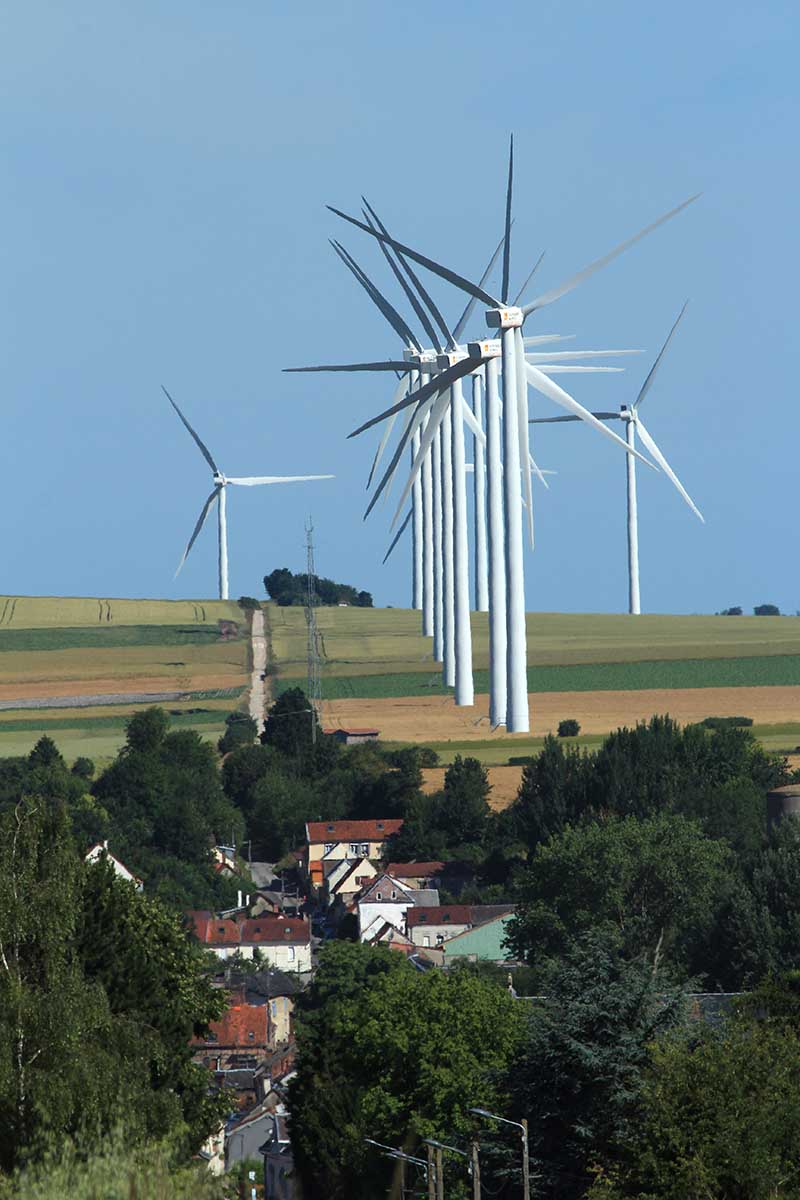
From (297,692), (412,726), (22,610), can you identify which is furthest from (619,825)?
(22,610)

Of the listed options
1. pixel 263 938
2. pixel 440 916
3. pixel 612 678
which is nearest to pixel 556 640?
pixel 612 678

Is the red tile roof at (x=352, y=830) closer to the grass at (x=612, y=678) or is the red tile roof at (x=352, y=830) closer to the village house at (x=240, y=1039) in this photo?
the grass at (x=612, y=678)

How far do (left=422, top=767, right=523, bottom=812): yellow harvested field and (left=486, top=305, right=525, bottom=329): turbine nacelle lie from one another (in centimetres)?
2877

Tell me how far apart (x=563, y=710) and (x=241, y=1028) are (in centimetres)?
4940

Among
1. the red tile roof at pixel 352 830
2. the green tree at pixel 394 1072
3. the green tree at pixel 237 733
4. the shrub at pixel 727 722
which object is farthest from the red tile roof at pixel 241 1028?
the green tree at pixel 237 733

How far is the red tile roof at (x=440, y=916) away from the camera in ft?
390

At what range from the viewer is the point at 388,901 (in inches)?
4899

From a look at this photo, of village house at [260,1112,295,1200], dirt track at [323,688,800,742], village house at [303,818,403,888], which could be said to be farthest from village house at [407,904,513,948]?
village house at [260,1112,295,1200]

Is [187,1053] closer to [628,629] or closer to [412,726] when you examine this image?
[412,726]

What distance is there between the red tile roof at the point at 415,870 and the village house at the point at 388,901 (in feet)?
9.09

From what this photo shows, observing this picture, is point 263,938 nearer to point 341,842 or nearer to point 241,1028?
point 241,1028

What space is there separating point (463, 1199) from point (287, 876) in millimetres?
91057

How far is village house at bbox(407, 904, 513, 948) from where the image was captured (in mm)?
118500

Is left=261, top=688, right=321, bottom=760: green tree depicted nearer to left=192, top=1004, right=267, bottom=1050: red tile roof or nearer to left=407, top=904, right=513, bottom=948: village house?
left=407, top=904, right=513, bottom=948: village house
